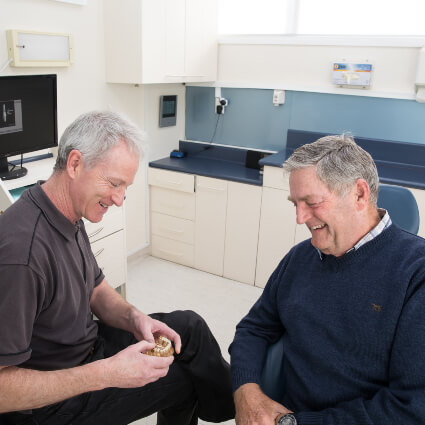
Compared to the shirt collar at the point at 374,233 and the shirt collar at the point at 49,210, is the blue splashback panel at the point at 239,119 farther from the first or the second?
the shirt collar at the point at 49,210

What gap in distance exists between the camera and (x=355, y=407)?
1138 mm

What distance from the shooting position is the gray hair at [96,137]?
130 cm

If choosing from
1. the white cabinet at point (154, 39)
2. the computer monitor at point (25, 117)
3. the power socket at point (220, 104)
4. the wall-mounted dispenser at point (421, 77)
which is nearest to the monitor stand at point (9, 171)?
the computer monitor at point (25, 117)

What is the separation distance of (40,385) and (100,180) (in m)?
0.56

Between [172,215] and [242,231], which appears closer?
[242,231]

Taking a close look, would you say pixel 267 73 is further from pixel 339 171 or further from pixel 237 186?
pixel 339 171

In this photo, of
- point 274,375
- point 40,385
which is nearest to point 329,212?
point 274,375

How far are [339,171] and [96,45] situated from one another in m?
2.14

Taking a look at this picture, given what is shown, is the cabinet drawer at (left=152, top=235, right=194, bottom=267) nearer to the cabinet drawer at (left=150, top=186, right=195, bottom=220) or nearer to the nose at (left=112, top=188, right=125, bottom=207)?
the cabinet drawer at (left=150, top=186, right=195, bottom=220)

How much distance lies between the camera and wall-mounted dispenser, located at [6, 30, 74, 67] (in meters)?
2.31

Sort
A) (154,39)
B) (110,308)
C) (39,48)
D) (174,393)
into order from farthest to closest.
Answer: (154,39) → (39,48) → (110,308) → (174,393)

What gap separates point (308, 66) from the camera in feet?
10.4

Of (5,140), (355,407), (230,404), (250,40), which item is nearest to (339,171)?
(355,407)

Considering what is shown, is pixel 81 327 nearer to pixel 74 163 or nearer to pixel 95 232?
pixel 74 163
